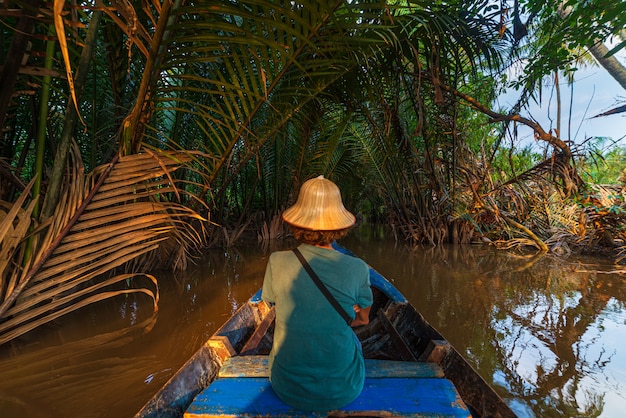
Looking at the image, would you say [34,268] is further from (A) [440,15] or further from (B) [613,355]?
(A) [440,15]

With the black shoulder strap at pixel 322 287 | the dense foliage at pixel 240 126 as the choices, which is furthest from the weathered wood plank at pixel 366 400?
the dense foliage at pixel 240 126

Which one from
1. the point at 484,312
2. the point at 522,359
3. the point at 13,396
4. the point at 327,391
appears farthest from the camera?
the point at 484,312

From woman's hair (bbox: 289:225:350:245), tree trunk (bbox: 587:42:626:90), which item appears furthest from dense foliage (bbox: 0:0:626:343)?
tree trunk (bbox: 587:42:626:90)

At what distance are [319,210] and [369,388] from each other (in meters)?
0.75

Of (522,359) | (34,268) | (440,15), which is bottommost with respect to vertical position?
Result: (522,359)

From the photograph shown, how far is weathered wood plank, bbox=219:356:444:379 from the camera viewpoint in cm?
137

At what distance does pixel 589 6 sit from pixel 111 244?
6275 mm

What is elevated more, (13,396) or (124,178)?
(124,178)

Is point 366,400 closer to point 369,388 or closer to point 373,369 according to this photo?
point 369,388

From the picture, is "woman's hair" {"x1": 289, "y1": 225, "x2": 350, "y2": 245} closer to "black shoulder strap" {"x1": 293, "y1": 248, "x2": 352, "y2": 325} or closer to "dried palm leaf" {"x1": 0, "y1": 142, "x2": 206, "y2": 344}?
"black shoulder strap" {"x1": 293, "y1": 248, "x2": 352, "y2": 325}

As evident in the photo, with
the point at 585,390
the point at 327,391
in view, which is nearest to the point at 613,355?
the point at 585,390

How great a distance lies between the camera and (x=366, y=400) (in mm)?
1161

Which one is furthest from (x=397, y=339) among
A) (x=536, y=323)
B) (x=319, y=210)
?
(x=536, y=323)

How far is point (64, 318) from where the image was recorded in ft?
8.23
